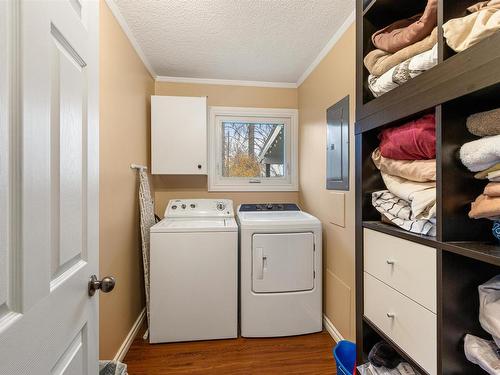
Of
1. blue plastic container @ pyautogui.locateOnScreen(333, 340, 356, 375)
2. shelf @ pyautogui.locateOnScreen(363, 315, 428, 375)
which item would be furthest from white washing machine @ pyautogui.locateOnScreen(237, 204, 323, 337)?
shelf @ pyautogui.locateOnScreen(363, 315, 428, 375)

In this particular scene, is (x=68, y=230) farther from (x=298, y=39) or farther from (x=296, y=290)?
(x=298, y=39)

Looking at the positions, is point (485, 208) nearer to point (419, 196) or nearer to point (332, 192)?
point (419, 196)

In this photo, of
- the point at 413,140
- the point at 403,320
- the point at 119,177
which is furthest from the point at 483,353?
the point at 119,177

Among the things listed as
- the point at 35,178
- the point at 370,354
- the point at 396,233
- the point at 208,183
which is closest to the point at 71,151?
the point at 35,178

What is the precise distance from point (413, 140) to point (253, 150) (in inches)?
91.8

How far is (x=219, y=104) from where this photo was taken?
9.66 ft

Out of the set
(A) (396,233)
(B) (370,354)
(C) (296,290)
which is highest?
(A) (396,233)

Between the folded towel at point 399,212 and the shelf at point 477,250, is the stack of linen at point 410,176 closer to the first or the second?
the folded towel at point 399,212

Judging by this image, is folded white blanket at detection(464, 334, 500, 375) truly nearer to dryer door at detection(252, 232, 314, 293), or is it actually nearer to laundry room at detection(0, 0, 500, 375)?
laundry room at detection(0, 0, 500, 375)

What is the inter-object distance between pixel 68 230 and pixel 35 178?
23cm

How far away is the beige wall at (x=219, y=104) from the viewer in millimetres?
2883

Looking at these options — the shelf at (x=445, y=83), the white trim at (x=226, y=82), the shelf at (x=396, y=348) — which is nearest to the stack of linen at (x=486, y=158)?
the shelf at (x=445, y=83)

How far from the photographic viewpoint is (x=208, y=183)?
2951 mm

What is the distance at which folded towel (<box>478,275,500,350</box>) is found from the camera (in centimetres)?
61
